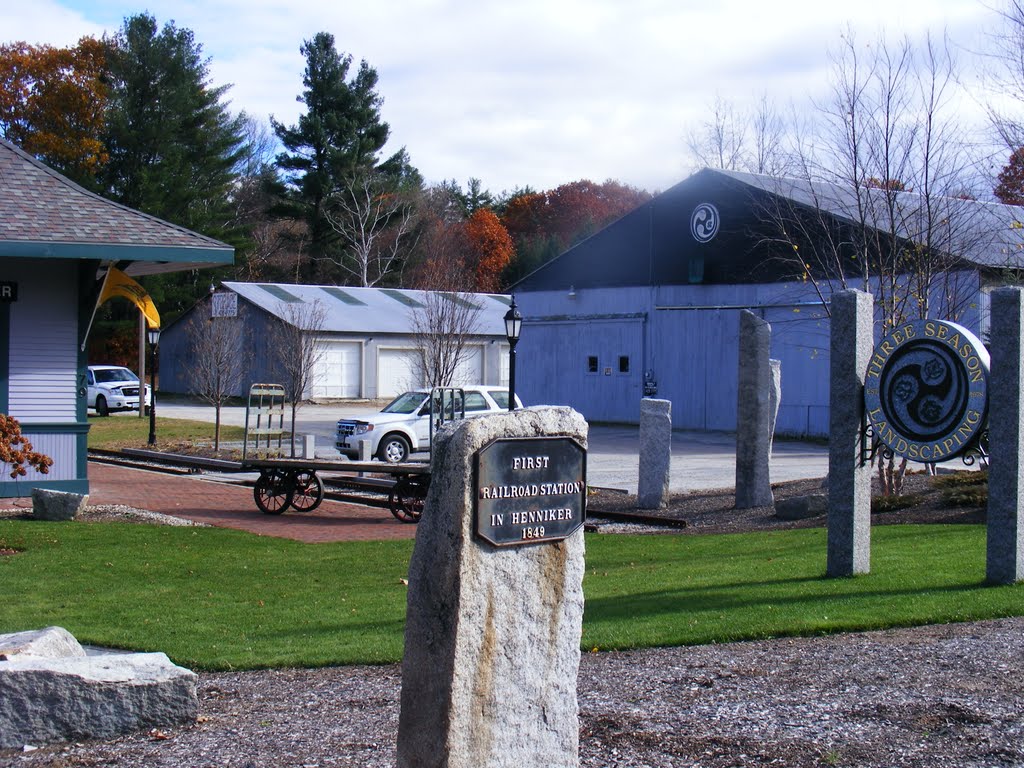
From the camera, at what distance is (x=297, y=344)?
35.7 meters

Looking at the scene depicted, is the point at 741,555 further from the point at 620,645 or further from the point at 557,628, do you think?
the point at 557,628

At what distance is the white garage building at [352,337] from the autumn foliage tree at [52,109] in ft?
29.0

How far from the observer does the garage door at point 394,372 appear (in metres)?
51.7

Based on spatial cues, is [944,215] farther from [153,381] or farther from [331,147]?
[331,147]

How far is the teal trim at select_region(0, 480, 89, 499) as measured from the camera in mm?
17156

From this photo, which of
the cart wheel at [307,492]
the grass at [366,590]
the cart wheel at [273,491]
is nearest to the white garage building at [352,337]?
the cart wheel at [307,492]

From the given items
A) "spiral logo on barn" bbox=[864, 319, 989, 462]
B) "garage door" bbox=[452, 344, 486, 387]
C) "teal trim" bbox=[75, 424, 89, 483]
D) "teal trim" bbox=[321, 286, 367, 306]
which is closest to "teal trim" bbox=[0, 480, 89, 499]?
"teal trim" bbox=[75, 424, 89, 483]

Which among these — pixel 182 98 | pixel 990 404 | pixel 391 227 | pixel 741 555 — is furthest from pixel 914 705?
pixel 391 227

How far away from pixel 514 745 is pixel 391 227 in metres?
61.2

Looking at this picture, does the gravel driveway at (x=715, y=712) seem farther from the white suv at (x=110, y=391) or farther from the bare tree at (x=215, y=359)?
the white suv at (x=110, y=391)

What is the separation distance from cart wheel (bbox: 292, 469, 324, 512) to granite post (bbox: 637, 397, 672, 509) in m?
4.97

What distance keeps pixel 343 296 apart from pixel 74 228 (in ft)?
122

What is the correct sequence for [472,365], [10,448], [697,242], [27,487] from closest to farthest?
1. [10,448]
2. [27,487]
3. [697,242]
4. [472,365]

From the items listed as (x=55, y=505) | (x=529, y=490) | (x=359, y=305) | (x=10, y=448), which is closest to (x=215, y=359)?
(x=55, y=505)
